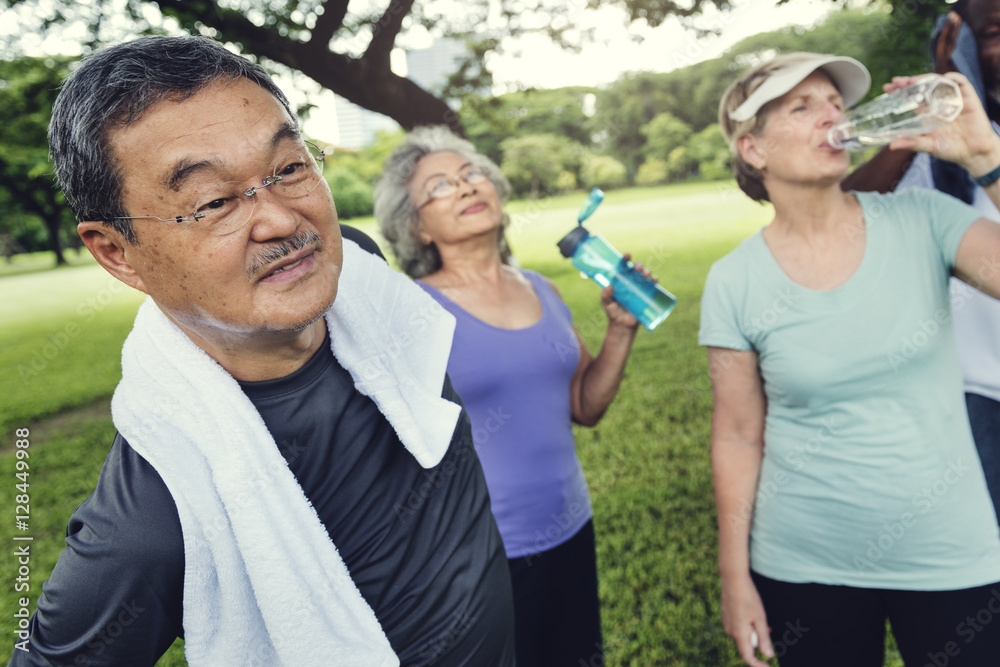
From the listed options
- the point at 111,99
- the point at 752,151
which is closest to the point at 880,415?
the point at 752,151

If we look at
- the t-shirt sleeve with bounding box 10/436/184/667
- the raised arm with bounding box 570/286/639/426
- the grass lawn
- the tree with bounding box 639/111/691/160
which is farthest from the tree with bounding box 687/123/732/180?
the t-shirt sleeve with bounding box 10/436/184/667

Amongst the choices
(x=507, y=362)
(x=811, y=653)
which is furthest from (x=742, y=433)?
(x=507, y=362)

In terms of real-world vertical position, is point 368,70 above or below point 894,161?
below

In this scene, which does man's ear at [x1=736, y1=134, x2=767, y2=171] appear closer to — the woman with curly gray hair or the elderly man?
the woman with curly gray hair

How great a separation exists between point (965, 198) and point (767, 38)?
82.0 feet

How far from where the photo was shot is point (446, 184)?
2406 millimetres

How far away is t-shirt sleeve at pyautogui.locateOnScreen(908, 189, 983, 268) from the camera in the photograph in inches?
65.1

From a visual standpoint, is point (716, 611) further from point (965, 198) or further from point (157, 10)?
point (157, 10)

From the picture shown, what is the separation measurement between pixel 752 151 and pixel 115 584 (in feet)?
6.36

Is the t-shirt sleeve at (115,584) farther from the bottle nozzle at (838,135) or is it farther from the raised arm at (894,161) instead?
the raised arm at (894,161)

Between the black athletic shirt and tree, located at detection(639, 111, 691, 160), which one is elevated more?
the black athletic shirt

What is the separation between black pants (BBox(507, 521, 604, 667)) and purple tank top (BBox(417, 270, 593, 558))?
0.05 metres

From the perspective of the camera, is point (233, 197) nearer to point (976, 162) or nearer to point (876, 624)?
point (976, 162)

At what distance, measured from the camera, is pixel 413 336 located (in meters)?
1.54
